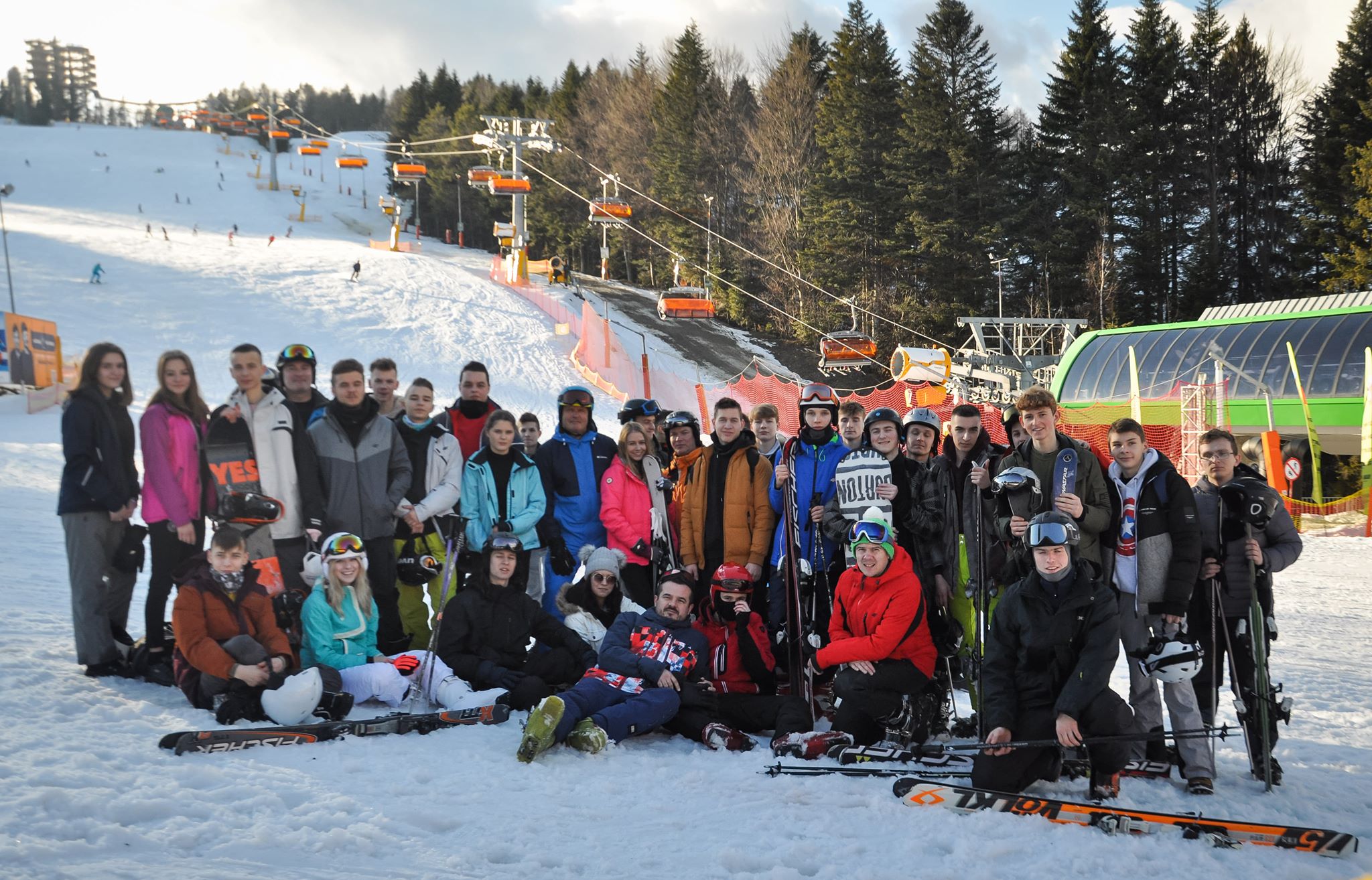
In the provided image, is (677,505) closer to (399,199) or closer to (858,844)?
(858,844)

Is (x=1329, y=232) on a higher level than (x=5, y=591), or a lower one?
higher

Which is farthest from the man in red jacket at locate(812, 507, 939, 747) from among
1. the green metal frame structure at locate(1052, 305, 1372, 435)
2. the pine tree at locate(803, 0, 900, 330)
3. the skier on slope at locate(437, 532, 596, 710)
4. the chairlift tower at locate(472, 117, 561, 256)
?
the chairlift tower at locate(472, 117, 561, 256)

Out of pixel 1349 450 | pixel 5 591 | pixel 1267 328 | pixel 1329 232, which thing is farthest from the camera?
pixel 1329 232

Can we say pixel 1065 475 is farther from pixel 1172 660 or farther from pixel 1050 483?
pixel 1172 660

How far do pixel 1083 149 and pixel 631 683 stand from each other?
123ft

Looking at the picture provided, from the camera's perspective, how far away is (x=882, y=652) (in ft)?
15.8

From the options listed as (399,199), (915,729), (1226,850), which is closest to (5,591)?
(915,729)

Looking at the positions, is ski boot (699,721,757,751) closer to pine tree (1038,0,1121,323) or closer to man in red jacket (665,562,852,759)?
man in red jacket (665,562,852,759)

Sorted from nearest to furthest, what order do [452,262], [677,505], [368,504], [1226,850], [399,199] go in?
[1226,850]
[368,504]
[677,505]
[452,262]
[399,199]

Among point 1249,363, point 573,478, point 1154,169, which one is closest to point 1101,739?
point 573,478

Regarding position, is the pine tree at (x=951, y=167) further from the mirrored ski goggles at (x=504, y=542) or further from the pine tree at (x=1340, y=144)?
the mirrored ski goggles at (x=504, y=542)

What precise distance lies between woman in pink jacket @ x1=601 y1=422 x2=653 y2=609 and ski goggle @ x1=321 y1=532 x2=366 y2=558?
5.16 feet

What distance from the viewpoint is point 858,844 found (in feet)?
11.4

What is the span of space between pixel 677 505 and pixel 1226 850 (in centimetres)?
369
